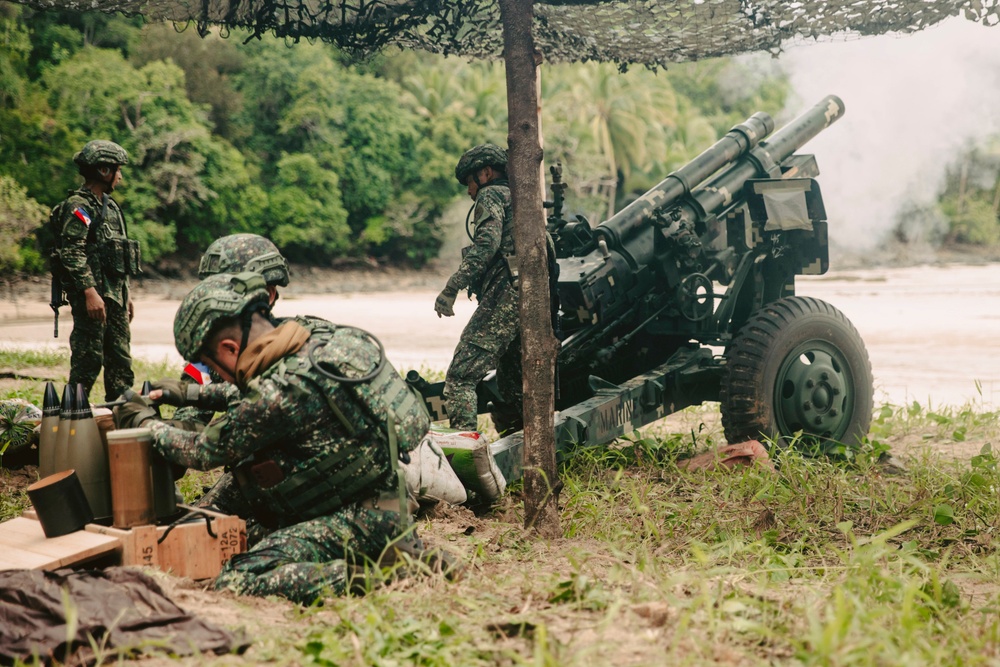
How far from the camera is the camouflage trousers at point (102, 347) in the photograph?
6.34 metres

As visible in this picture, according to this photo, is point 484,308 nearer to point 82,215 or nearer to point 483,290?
point 483,290

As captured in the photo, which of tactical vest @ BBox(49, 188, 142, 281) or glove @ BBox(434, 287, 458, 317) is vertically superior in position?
tactical vest @ BBox(49, 188, 142, 281)

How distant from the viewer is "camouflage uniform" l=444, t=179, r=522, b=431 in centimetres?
533

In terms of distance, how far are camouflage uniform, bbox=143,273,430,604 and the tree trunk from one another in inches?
29.5

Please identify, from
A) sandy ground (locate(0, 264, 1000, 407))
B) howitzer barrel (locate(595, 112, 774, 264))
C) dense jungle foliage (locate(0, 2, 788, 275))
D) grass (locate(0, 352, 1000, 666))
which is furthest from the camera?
dense jungle foliage (locate(0, 2, 788, 275))

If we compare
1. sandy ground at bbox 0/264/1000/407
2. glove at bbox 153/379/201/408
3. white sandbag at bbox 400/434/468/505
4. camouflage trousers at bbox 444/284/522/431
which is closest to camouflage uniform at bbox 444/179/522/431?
camouflage trousers at bbox 444/284/522/431

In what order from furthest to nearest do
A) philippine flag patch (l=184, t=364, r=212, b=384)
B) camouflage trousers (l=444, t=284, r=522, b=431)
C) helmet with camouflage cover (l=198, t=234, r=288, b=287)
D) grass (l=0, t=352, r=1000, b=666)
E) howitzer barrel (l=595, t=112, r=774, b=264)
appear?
howitzer barrel (l=595, t=112, r=774, b=264), camouflage trousers (l=444, t=284, r=522, b=431), philippine flag patch (l=184, t=364, r=212, b=384), helmet with camouflage cover (l=198, t=234, r=288, b=287), grass (l=0, t=352, r=1000, b=666)

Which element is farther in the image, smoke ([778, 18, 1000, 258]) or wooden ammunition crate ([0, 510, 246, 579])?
smoke ([778, 18, 1000, 258])

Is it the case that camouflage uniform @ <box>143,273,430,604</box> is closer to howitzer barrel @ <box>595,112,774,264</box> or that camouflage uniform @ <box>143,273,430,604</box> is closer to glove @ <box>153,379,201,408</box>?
glove @ <box>153,379,201,408</box>

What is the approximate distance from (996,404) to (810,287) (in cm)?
2026

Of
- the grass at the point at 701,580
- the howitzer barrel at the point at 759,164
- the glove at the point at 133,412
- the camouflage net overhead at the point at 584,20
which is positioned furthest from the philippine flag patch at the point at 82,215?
the howitzer barrel at the point at 759,164

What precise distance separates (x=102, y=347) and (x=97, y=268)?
52cm

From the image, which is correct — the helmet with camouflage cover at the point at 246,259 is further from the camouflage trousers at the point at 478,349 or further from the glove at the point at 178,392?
the camouflage trousers at the point at 478,349

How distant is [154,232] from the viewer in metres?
27.3
